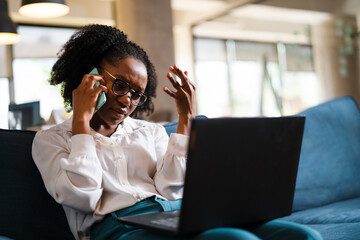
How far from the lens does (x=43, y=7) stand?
3844mm

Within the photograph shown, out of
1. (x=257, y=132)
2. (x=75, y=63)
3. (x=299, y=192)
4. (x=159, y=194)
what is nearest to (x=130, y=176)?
(x=159, y=194)

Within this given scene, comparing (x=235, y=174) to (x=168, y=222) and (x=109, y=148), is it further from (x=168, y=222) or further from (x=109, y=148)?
(x=109, y=148)

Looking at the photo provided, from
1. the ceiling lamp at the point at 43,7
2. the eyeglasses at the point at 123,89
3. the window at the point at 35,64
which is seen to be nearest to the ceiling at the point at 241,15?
the window at the point at 35,64

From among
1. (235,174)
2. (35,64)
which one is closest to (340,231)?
(235,174)

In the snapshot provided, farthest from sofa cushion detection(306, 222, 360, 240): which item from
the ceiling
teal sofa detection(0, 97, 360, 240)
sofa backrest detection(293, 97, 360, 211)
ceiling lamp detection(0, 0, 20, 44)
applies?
the ceiling

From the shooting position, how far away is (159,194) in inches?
55.3

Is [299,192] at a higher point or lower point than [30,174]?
lower

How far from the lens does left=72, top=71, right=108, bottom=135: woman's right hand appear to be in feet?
4.17

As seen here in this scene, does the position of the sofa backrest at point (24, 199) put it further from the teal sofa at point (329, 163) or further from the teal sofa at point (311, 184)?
the teal sofa at point (329, 163)

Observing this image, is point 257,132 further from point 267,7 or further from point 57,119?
point 267,7

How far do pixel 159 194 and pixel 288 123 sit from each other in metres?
0.55

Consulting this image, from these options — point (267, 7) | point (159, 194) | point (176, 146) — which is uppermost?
point (267, 7)

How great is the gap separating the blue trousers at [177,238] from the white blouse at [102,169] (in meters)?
0.02

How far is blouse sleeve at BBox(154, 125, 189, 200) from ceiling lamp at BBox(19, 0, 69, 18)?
9.18ft
